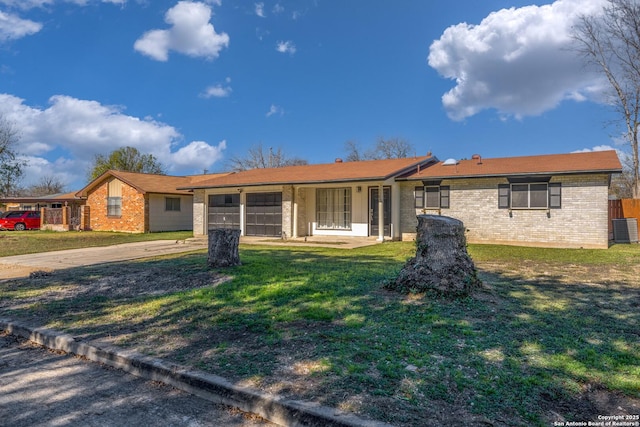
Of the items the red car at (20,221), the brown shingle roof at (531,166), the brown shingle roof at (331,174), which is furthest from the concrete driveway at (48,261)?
the red car at (20,221)

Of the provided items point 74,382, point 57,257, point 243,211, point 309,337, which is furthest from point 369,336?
point 243,211

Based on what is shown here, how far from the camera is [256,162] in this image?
46.3 metres

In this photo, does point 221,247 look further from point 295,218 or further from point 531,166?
point 531,166

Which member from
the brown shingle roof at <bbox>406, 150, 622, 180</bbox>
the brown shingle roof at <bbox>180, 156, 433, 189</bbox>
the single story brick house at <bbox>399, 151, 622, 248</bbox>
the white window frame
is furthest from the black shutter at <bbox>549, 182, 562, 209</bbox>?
the white window frame

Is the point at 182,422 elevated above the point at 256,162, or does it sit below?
below

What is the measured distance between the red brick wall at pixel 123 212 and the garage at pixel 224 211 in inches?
252

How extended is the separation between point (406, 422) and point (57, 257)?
518 inches

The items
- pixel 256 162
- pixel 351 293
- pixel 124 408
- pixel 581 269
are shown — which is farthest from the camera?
pixel 256 162

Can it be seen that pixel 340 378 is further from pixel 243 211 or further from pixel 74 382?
pixel 243 211

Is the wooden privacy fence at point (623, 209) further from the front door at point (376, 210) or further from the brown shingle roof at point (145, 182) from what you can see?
the brown shingle roof at point (145, 182)

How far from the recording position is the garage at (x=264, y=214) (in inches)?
727

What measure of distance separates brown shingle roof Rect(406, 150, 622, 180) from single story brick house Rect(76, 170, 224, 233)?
16.5 meters

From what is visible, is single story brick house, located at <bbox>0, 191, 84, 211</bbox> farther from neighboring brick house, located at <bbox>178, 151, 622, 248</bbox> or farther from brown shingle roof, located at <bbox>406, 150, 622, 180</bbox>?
brown shingle roof, located at <bbox>406, 150, 622, 180</bbox>

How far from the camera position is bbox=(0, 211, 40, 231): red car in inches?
1105
